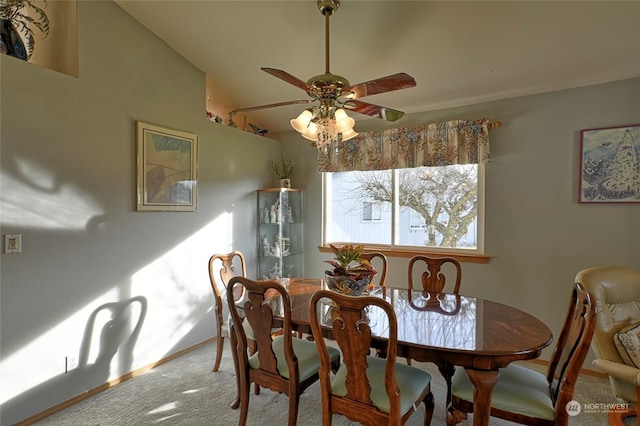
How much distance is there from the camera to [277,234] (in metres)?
4.08

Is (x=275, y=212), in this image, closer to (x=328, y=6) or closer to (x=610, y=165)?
(x=328, y=6)

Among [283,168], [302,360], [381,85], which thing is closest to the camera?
[381,85]

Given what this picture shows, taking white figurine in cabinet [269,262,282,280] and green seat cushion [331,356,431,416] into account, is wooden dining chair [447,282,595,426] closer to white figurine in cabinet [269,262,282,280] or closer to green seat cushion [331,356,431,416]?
green seat cushion [331,356,431,416]

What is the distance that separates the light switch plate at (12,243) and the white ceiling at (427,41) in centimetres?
194

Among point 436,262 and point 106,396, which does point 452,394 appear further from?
point 106,396

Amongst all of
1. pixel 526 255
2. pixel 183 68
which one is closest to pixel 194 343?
pixel 183 68

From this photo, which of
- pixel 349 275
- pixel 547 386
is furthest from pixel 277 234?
pixel 547 386

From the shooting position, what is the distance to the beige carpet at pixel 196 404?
7.14ft

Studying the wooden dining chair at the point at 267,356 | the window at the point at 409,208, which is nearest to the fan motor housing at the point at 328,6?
the wooden dining chair at the point at 267,356

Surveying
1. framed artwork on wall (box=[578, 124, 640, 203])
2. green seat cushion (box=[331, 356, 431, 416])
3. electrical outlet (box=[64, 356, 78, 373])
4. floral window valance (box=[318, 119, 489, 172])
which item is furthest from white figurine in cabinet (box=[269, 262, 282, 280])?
framed artwork on wall (box=[578, 124, 640, 203])

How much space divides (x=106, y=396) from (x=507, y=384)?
278 centimetres

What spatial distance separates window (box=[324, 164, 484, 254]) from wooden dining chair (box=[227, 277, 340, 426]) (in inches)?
77.6

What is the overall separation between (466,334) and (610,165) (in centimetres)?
215

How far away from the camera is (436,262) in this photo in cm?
272
